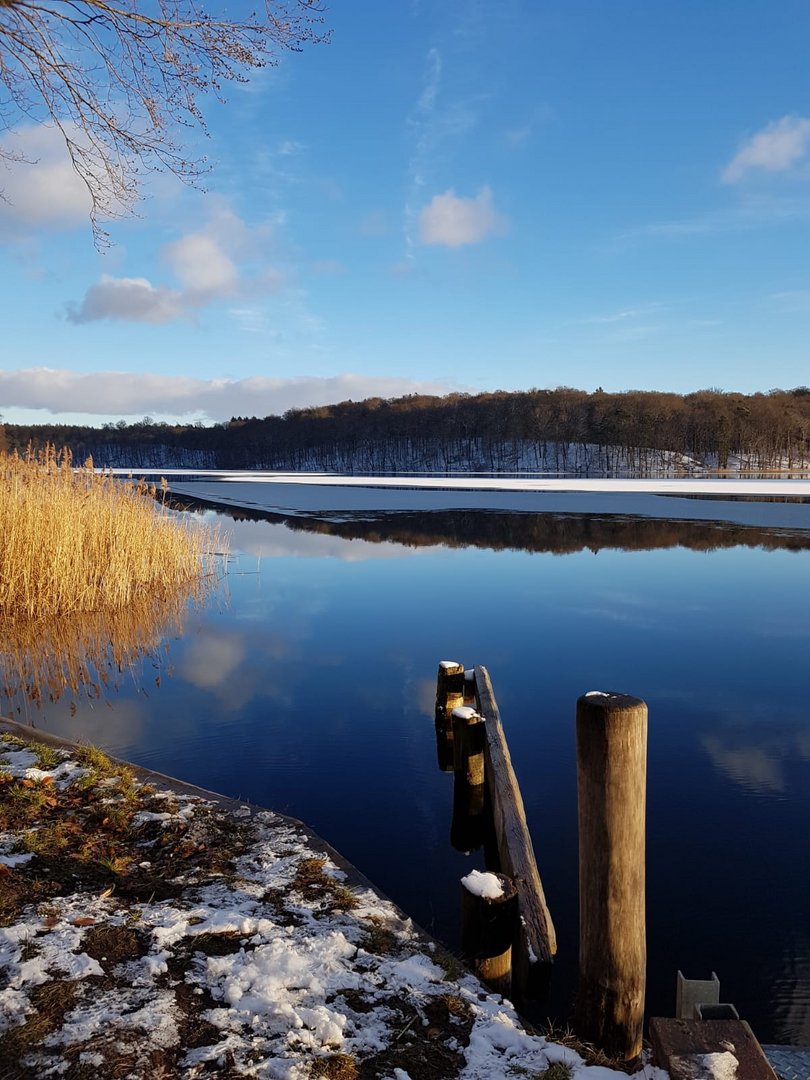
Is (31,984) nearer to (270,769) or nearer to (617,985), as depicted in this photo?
(617,985)

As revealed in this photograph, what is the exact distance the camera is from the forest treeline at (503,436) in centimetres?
8800

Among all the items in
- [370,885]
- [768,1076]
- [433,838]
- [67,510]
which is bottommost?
[433,838]

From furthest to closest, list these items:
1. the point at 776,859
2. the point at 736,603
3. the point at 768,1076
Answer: the point at 736,603 → the point at 776,859 → the point at 768,1076

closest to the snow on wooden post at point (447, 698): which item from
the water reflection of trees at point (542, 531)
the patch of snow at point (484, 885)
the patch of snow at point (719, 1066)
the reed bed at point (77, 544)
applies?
the patch of snow at point (484, 885)

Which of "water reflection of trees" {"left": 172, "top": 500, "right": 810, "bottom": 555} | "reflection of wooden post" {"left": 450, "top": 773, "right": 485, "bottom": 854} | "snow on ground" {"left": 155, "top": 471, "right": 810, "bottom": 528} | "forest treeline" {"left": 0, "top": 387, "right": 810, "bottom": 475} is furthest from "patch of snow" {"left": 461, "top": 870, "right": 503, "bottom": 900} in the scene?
"forest treeline" {"left": 0, "top": 387, "right": 810, "bottom": 475}

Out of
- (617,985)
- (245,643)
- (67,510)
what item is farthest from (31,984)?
(67,510)

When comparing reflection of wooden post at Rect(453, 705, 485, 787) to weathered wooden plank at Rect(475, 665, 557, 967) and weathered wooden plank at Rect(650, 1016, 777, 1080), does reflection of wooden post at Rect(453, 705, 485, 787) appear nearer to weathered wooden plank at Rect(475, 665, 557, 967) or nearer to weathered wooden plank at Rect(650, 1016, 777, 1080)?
weathered wooden plank at Rect(475, 665, 557, 967)

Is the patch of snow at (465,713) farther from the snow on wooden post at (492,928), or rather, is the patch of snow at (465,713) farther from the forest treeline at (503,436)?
the forest treeline at (503,436)

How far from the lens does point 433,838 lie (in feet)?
16.9

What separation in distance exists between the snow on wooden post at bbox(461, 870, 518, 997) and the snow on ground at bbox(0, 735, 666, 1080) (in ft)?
0.63

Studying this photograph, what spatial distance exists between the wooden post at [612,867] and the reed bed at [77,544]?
10.4 meters

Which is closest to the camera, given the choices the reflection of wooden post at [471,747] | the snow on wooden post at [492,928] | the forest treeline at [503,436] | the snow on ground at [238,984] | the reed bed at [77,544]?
the snow on ground at [238,984]

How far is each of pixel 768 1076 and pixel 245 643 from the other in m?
8.81

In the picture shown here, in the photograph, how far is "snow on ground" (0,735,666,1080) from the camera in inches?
102
